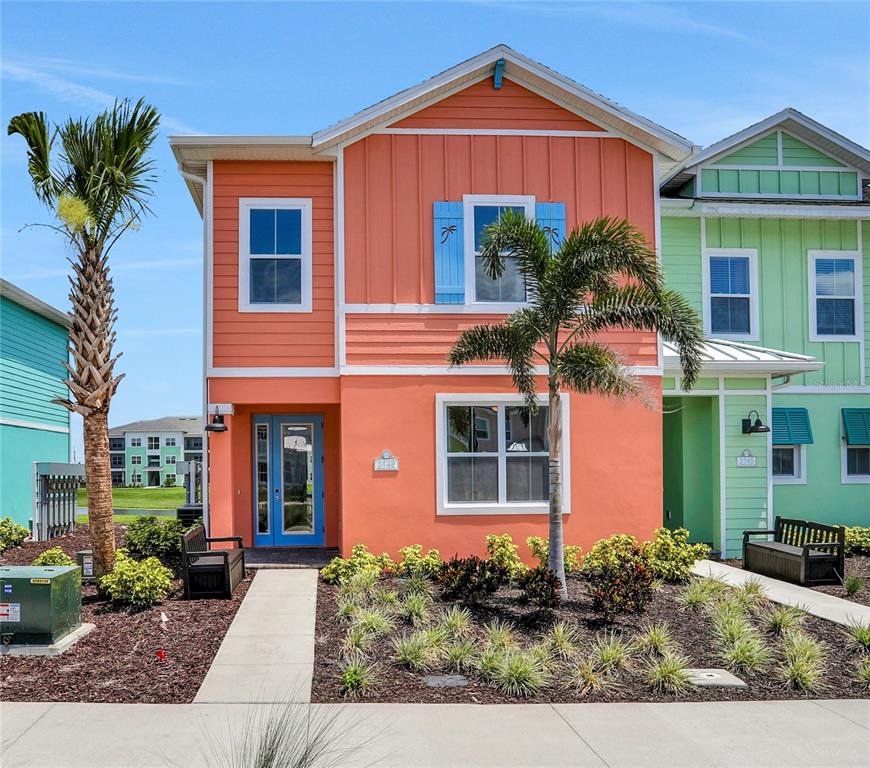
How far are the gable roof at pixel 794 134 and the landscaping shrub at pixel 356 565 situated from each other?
370 inches

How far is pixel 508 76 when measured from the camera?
13.5 m

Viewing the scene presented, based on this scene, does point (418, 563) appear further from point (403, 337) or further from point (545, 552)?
point (403, 337)

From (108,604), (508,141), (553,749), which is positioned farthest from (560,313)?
(108,604)

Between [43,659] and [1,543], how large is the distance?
825 cm

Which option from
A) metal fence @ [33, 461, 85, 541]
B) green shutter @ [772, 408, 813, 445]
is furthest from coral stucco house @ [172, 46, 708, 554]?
metal fence @ [33, 461, 85, 541]

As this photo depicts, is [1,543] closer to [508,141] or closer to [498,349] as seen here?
[498,349]

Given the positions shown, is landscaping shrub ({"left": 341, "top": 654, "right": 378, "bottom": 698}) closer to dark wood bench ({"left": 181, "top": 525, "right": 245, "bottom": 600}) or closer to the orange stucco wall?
dark wood bench ({"left": 181, "top": 525, "right": 245, "bottom": 600})

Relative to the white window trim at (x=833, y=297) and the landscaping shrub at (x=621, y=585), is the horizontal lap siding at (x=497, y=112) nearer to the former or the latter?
the white window trim at (x=833, y=297)

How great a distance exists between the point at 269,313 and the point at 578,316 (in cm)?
477

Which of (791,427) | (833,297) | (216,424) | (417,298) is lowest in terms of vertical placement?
(791,427)

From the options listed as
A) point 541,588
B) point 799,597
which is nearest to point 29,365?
point 541,588

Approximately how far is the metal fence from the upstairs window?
46.8 feet

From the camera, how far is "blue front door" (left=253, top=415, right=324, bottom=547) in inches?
583

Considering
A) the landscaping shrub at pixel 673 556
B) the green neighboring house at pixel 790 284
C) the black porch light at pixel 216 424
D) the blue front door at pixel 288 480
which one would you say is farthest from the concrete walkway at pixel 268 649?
the green neighboring house at pixel 790 284
